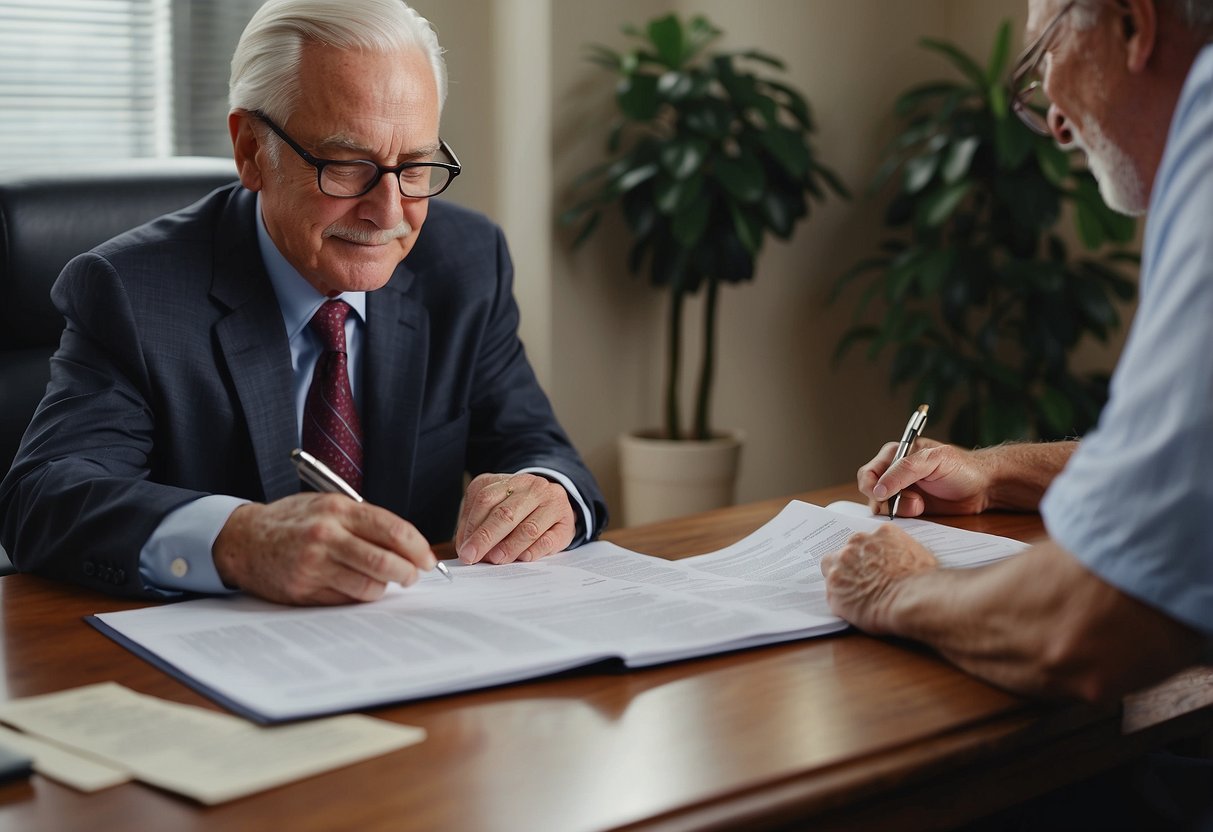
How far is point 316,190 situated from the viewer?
5.62 ft

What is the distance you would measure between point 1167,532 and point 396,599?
0.71m

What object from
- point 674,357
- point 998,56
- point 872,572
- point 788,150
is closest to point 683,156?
point 788,150

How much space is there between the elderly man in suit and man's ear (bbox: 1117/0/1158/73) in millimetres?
800

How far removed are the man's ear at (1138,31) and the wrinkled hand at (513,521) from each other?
80cm

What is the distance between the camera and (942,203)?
11.7 ft

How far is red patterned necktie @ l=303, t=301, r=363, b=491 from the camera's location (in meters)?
1.81

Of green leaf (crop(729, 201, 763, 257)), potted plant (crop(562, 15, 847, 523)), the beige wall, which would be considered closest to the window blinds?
the beige wall

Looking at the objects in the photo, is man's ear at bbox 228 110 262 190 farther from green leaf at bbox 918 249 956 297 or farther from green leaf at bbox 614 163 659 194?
green leaf at bbox 918 249 956 297

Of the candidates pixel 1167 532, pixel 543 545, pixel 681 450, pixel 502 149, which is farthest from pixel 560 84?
pixel 1167 532

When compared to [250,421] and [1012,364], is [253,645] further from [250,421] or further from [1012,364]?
[1012,364]

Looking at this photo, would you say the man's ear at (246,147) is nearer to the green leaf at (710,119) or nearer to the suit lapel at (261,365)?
the suit lapel at (261,365)

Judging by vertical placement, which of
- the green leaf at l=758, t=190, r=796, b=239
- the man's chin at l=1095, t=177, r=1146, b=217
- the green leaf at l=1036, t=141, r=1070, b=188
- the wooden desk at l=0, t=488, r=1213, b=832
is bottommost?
the wooden desk at l=0, t=488, r=1213, b=832

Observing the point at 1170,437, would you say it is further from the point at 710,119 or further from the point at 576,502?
the point at 710,119

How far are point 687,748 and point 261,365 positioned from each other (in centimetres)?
98
